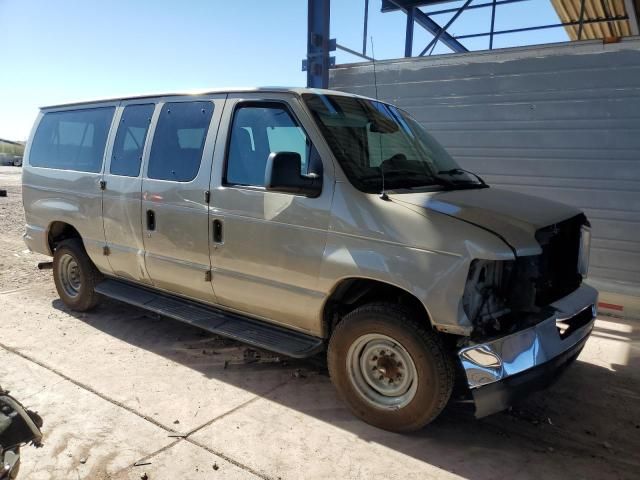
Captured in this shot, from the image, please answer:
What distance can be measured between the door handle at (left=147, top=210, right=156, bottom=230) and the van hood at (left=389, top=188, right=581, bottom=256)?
2256mm

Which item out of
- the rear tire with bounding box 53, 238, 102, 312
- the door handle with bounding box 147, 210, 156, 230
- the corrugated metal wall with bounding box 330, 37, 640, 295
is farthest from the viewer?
the corrugated metal wall with bounding box 330, 37, 640, 295

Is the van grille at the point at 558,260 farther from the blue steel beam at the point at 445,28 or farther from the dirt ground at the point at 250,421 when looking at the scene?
the blue steel beam at the point at 445,28

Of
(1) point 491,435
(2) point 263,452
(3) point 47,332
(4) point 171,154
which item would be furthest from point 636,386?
(3) point 47,332

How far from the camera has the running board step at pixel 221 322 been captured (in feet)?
11.7

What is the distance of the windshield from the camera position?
133 inches

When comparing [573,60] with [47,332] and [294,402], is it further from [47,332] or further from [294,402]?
[47,332]

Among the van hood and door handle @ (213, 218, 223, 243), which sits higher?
the van hood

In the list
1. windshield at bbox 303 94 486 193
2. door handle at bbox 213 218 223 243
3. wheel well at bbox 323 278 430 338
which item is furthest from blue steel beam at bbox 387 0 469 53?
wheel well at bbox 323 278 430 338

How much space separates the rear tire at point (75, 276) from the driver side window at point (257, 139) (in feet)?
7.80

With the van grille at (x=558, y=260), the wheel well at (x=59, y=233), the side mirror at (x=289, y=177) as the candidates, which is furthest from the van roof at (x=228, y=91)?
the van grille at (x=558, y=260)

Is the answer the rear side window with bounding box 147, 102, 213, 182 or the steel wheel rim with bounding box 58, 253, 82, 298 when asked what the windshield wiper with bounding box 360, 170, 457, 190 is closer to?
the rear side window with bounding box 147, 102, 213, 182

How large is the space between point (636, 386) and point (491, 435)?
5.54ft

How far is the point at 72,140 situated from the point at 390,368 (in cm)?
417

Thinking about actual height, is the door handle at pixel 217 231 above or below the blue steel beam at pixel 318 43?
below
